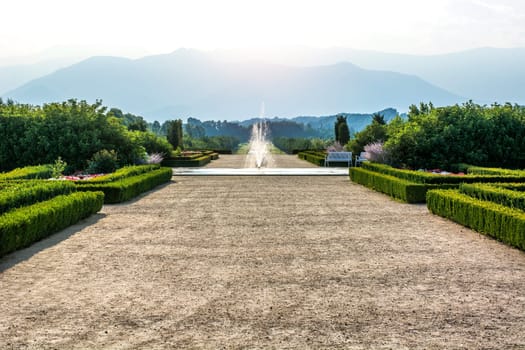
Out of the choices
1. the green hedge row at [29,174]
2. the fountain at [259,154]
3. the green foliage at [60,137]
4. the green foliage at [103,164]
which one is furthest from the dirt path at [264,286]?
the fountain at [259,154]

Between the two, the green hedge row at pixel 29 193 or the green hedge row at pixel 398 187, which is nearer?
the green hedge row at pixel 29 193

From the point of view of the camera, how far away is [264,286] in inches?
297

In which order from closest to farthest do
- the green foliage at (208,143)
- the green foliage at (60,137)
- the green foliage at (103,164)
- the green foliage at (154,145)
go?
the green foliage at (103,164) → the green foliage at (60,137) → the green foliage at (154,145) → the green foliage at (208,143)

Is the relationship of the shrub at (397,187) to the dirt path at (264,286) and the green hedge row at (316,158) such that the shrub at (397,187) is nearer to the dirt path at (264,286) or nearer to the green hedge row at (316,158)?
the dirt path at (264,286)

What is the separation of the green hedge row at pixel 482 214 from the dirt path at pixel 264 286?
265 mm

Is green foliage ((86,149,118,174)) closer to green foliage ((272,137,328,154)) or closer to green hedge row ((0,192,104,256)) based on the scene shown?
green hedge row ((0,192,104,256))

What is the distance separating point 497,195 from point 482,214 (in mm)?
1275

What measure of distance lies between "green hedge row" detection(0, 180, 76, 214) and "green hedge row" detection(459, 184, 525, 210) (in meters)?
9.19

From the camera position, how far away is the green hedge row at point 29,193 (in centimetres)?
1109

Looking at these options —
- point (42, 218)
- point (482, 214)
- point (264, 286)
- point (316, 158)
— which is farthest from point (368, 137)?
point (264, 286)

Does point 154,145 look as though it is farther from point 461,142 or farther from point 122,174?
point 461,142

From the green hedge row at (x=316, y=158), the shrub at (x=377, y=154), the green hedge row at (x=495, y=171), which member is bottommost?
the green hedge row at (x=316, y=158)

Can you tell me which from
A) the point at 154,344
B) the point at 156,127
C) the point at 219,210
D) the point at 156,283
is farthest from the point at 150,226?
the point at 156,127

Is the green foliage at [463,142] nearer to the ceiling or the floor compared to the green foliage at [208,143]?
nearer to the ceiling
